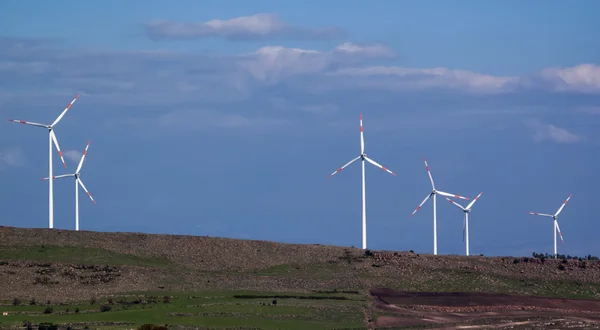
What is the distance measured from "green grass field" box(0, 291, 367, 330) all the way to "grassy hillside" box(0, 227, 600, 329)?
4.0 inches

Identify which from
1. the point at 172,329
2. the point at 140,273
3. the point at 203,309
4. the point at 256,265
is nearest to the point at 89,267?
the point at 140,273

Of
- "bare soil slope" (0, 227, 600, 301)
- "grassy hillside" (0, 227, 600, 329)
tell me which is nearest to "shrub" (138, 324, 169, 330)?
"grassy hillside" (0, 227, 600, 329)

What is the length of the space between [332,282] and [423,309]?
16631 mm

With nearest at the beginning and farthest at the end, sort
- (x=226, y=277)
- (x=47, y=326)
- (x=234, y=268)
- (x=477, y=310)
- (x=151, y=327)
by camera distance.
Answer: (x=151, y=327) → (x=47, y=326) → (x=477, y=310) → (x=226, y=277) → (x=234, y=268)

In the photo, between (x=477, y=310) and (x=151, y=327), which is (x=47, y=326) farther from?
(x=477, y=310)

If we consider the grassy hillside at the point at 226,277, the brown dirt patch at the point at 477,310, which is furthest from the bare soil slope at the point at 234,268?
the brown dirt patch at the point at 477,310

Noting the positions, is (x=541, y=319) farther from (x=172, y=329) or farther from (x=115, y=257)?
(x=115, y=257)

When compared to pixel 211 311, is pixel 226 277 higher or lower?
higher

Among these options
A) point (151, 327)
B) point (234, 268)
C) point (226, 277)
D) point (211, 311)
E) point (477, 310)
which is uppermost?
point (234, 268)

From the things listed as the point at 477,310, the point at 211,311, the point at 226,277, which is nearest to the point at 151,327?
the point at 211,311

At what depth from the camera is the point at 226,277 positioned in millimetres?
108125

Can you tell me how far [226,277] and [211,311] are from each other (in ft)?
74.9

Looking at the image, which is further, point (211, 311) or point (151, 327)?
point (211, 311)

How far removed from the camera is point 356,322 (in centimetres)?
8306
